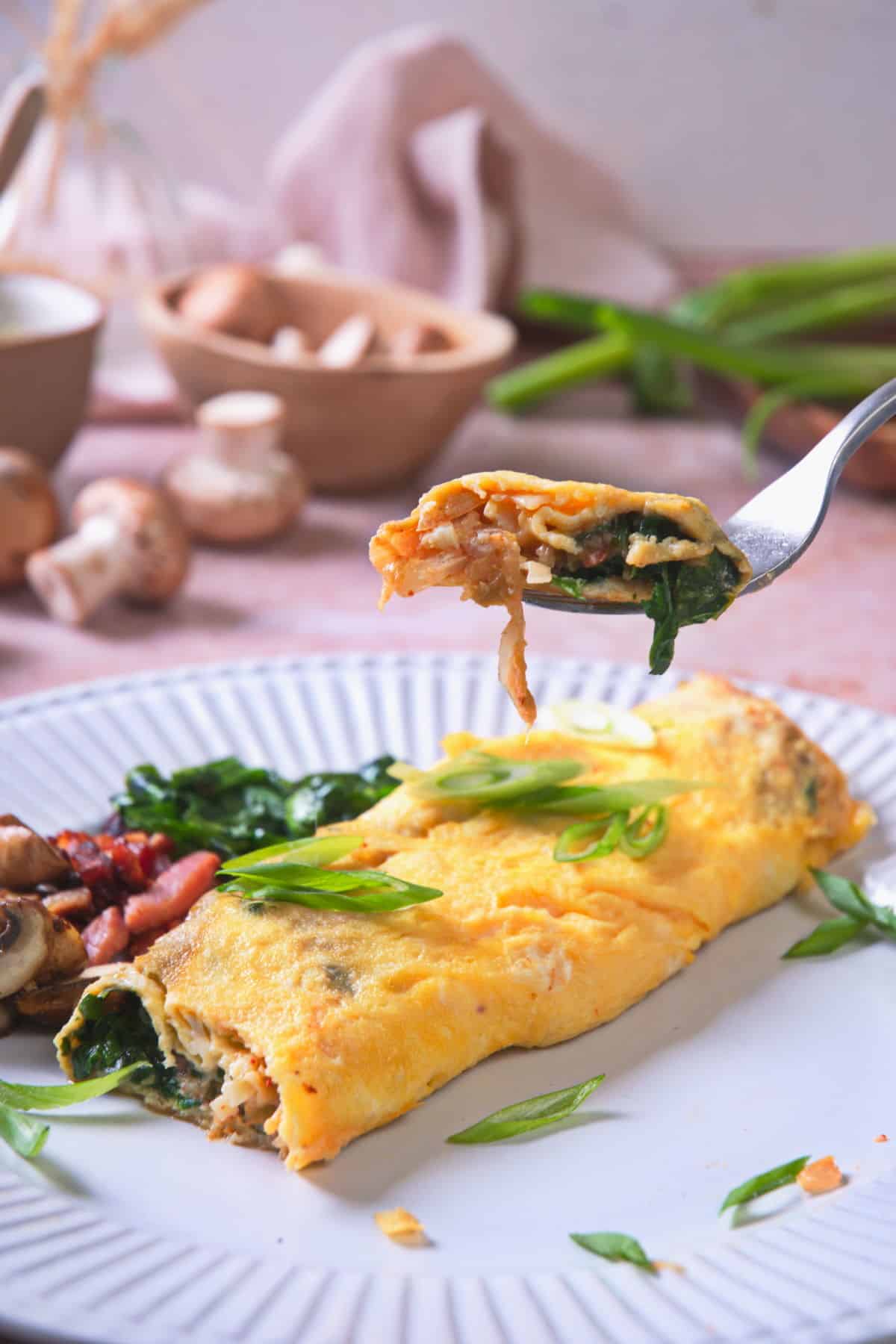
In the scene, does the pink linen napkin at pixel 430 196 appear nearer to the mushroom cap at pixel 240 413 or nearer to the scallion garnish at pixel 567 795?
the mushroom cap at pixel 240 413

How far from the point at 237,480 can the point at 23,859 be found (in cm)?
327

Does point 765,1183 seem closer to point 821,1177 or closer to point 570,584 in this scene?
point 821,1177

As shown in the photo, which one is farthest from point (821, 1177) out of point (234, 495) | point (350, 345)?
point (350, 345)

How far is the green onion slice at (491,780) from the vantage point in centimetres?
367

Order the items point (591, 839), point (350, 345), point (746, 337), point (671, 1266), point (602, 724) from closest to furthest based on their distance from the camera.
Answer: point (671, 1266) → point (591, 839) → point (602, 724) → point (350, 345) → point (746, 337)

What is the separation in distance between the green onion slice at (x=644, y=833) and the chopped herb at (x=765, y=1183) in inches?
34.9

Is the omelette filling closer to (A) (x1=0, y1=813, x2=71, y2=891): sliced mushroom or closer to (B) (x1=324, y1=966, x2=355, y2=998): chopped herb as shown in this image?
(B) (x1=324, y1=966, x2=355, y2=998): chopped herb

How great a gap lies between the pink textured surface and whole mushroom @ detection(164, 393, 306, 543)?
0.17 meters

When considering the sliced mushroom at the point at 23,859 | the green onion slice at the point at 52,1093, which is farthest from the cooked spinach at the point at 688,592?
the sliced mushroom at the point at 23,859

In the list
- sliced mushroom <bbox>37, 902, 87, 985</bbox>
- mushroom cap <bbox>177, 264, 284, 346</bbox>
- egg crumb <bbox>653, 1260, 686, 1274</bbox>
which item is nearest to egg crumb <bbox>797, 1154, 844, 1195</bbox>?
egg crumb <bbox>653, 1260, 686, 1274</bbox>

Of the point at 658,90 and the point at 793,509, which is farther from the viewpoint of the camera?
the point at 658,90

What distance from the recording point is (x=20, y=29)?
8.88m

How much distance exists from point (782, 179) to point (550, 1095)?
788 cm

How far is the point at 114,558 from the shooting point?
5.83m
